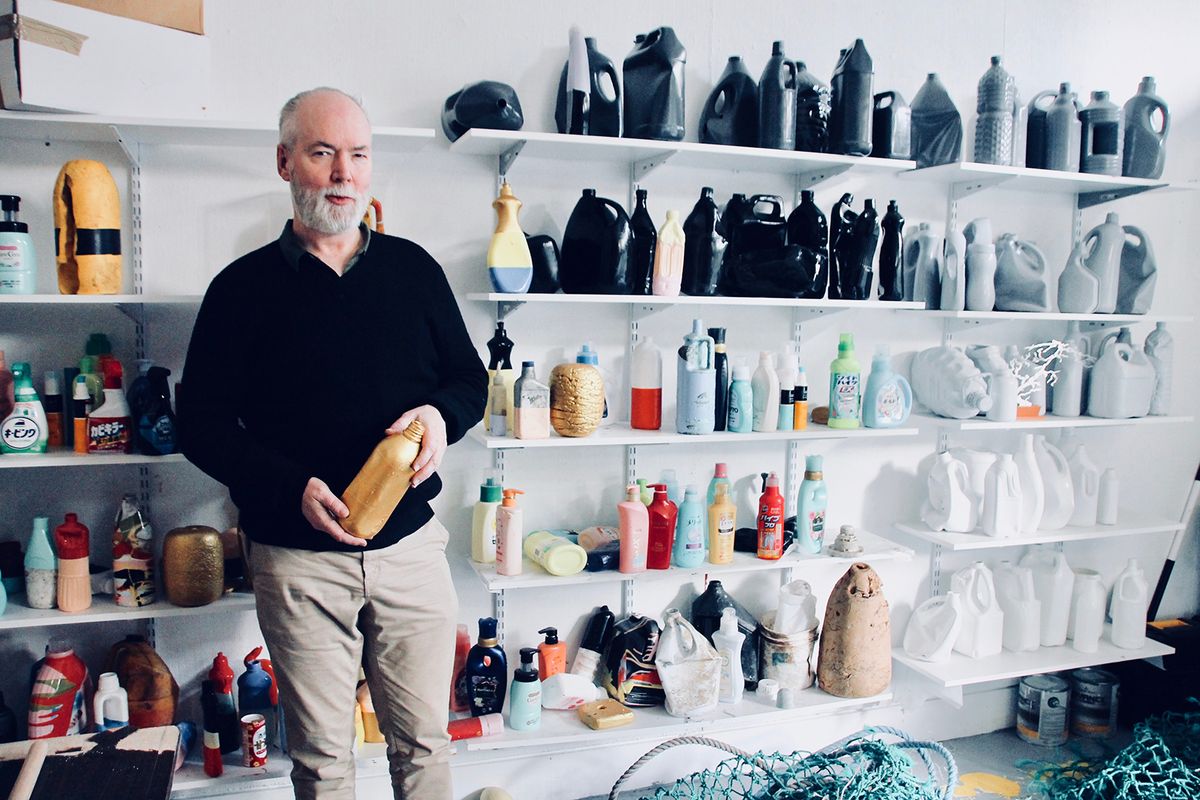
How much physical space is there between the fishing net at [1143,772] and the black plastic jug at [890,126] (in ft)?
6.08

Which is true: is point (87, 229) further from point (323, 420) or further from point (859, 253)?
point (859, 253)

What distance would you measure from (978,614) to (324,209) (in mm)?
2362

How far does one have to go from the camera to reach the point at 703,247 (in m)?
2.47

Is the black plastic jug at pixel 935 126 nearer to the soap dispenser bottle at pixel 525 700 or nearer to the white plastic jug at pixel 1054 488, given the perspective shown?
the white plastic jug at pixel 1054 488

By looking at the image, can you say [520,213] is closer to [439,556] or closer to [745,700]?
[439,556]

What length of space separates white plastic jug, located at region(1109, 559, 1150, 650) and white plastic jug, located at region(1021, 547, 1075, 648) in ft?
0.53

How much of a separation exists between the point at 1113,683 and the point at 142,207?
346cm

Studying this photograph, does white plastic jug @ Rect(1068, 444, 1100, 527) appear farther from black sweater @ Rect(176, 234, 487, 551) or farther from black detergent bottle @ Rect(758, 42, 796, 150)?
black sweater @ Rect(176, 234, 487, 551)

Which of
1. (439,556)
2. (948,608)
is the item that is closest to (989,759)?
(948,608)

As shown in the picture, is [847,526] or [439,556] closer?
[439,556]

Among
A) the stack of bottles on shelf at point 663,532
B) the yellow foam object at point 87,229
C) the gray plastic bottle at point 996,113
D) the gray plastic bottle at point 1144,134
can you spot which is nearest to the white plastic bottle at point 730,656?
the stack of bottles on shelf at point 663,532

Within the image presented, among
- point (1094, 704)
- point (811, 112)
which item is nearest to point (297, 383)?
point (811, 112)

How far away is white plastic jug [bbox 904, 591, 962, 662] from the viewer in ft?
9.11

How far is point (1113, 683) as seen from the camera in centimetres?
307
